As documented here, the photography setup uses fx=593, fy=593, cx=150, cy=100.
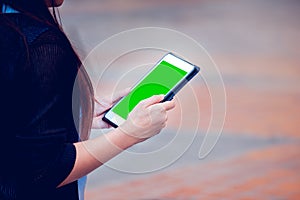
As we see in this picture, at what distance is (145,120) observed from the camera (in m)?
0.73

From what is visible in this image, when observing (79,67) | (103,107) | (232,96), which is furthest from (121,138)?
(232,96)

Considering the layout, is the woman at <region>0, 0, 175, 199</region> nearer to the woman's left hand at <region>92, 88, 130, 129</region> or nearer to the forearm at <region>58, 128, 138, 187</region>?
the forearm at <region>58, 128, 138, 187</region>

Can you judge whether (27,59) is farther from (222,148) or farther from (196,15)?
(196,15)

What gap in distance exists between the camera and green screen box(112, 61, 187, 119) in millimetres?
833

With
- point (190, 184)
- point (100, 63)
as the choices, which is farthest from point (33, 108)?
point (100, 63)

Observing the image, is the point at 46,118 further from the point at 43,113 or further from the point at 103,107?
the point at 103,107

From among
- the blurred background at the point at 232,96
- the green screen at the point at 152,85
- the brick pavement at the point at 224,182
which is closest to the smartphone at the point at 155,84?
the green screen at the point at 152,85

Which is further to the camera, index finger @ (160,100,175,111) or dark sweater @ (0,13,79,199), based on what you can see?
index finger @ (160,100,175,111)

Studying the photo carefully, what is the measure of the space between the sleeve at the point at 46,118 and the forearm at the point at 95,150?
0.4 inches

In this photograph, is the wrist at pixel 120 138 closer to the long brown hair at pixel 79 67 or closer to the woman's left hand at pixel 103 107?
the long brown hair at pixel 79 67

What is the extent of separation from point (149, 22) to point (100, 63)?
0.48 meters

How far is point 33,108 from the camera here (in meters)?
0.65

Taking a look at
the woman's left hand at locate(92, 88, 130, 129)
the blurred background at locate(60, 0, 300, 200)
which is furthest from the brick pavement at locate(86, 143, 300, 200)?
the woman's left hand at locate(92, 88, 130, 129)

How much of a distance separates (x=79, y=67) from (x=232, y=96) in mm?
1486
